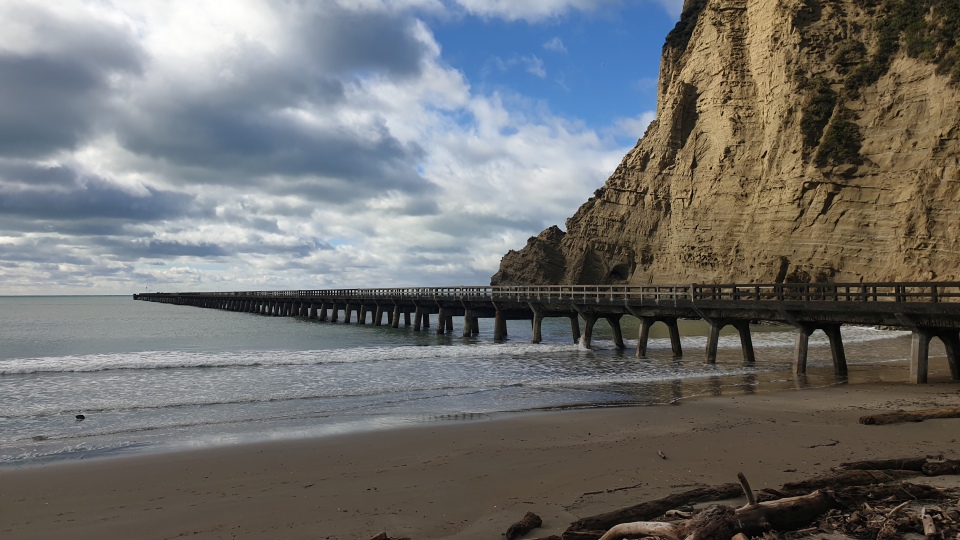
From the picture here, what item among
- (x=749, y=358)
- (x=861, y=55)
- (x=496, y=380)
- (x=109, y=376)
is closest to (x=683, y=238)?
(x=861, y=55)

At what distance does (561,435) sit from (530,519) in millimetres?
4489

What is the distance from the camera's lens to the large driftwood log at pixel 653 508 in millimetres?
5473

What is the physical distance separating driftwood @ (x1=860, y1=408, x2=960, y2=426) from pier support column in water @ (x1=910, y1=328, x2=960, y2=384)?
5424 mm

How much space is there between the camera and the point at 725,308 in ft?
67.6

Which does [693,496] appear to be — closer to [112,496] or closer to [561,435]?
[561,435]

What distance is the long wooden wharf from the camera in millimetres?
15201

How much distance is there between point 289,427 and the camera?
1172 centimetres

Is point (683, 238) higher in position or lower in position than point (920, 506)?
higher

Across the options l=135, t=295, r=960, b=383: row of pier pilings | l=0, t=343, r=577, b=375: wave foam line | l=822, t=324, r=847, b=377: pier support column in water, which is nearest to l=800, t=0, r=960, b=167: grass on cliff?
l=135, t=295, r=960, b=383: row of pier pilings

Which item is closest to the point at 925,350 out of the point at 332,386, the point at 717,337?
the point at 717,337

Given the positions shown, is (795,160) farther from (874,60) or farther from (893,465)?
(893,465)

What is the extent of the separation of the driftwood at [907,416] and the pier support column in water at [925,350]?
5424 mm

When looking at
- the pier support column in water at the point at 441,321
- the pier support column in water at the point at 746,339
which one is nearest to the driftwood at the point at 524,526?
the pier support column in water at the point at 746,339

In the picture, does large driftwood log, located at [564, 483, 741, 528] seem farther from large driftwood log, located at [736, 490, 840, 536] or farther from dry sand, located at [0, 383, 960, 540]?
large driftwood log, located at [736, 490, 840, 536]
